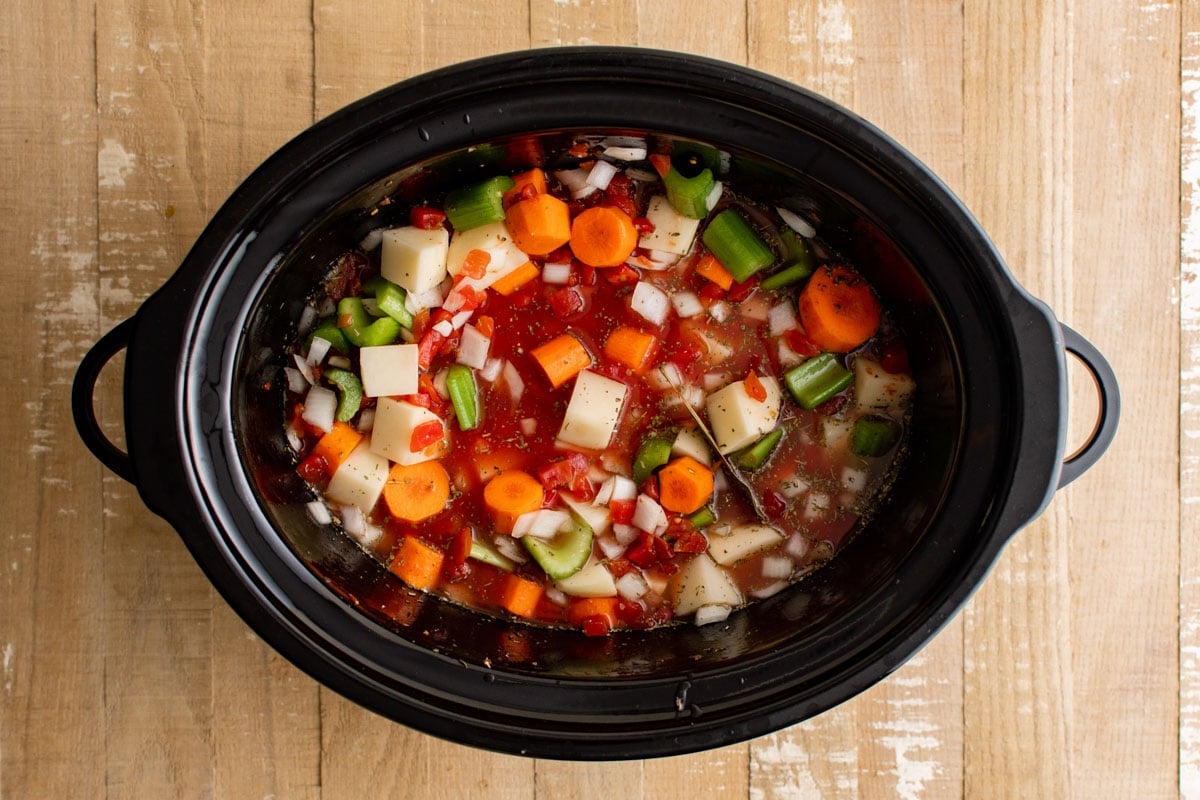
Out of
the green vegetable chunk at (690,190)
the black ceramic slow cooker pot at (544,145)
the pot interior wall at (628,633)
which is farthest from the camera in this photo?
the green vegetable chunk at (690,190)

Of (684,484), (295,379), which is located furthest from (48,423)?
(684,484)

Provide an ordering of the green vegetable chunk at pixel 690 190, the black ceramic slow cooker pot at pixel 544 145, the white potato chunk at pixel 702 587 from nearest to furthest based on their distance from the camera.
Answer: the black ceramic slow cooker pot at pixel 544 145 < the green vegetable chunk at pixel 690 190 < the white potato chunk at pixel 702 587

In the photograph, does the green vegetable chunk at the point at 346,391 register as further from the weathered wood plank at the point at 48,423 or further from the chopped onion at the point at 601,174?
the chopped onion at the point at 601,174

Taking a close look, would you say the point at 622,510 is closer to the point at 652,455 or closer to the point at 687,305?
the point at 652,455

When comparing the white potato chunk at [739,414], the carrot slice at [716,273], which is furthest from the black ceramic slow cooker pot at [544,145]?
the white potato chunk at [739,414]

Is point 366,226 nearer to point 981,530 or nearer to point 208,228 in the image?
point 208,228

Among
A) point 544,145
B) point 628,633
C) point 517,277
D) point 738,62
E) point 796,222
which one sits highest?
point 738,62
